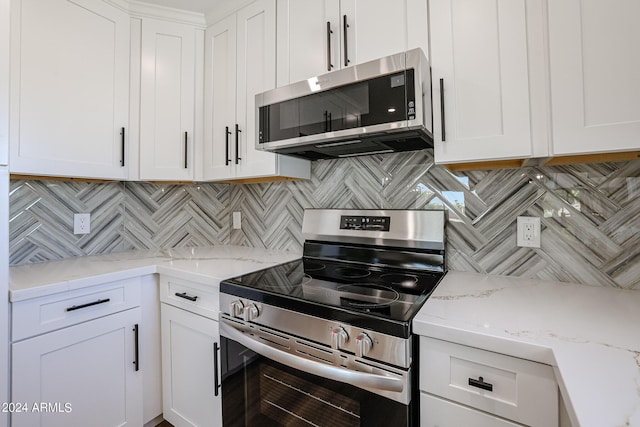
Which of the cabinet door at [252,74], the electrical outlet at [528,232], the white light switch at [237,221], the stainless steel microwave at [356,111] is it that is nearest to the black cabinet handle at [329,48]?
the stainless steel microwave at [356,111]

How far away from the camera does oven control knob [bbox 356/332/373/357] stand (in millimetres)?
863

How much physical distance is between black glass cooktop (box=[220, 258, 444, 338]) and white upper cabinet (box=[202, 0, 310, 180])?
0.58 meters

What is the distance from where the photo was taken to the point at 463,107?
110 centimetres

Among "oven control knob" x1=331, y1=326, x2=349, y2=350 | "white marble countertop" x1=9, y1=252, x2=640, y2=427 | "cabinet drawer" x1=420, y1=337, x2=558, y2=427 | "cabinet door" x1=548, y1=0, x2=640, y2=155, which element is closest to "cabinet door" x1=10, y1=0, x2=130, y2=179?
"white marble countertop" x1=9, y1=252, x2=640, y2=427

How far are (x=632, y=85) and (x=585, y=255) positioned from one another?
63cm

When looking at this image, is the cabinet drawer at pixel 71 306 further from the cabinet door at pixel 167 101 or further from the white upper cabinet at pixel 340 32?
the white upper cabinet at pixel 340 32

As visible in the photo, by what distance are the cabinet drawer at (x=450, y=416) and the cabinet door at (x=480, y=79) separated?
80cm

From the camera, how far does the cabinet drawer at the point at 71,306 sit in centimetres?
113

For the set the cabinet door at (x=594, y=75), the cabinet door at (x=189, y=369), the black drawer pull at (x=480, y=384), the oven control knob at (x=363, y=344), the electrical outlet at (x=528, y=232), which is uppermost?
the cabinet door at (x=594, y=75)

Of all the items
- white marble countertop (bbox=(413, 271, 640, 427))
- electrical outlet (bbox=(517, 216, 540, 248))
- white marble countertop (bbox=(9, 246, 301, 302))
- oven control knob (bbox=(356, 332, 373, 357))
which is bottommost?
oven control knob (bbox=(356, 332, 373, 357))

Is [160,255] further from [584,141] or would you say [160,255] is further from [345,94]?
[584,141]

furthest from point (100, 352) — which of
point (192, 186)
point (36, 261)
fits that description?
point (192, 186)

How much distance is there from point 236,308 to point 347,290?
0.46 metres

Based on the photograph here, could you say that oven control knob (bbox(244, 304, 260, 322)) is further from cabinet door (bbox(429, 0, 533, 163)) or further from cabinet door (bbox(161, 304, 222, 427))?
cabinet door (bbox(429, 0, 533, 163))
